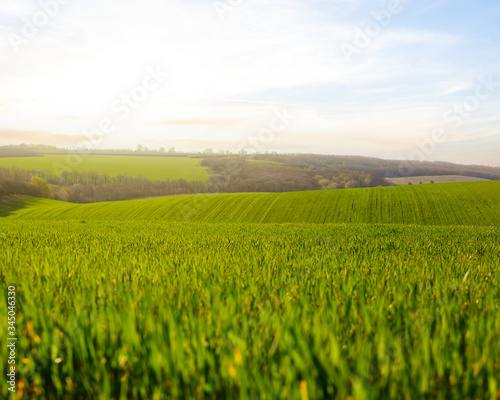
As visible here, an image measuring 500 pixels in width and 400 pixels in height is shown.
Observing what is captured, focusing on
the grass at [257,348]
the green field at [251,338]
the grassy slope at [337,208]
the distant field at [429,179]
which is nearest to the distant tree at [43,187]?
the grassy slope at [337,208]

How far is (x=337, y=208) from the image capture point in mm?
59438

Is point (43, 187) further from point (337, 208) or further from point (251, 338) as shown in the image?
point (251, 338)

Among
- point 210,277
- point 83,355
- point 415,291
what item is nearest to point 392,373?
point 83,355

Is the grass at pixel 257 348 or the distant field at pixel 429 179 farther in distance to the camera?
the distant field at pixel 429 179

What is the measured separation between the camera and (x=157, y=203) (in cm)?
7138

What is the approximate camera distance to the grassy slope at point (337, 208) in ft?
176

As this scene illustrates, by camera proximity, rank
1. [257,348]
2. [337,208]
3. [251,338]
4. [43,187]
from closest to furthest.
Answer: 1. [257,348]
2. [251,338]
3. [337,208]
4. [43,187]

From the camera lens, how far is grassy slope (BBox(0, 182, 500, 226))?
176 ft

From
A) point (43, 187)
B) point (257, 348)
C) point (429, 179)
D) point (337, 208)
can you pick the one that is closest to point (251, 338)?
point (257, 348)

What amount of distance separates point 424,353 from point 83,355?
2.07 m

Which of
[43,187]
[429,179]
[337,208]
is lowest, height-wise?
[43,187]

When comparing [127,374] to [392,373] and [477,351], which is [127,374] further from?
[477,351]

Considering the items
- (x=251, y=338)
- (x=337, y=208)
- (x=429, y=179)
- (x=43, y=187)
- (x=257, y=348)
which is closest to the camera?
(x=257, y=348)

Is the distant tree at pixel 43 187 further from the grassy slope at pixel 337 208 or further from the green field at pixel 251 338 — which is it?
the green field at pixel 251 338
